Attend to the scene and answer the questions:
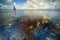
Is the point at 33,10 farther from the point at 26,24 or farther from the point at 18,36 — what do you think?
the point at 18,36

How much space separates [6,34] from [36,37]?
67 cm

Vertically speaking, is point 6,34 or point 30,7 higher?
point 30,7

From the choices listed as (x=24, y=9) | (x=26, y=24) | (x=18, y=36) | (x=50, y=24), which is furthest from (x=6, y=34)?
(x=50, y=24)

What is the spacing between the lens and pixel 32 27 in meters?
3.02

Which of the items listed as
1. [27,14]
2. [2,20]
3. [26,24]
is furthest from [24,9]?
[2,20]

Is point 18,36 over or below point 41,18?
below

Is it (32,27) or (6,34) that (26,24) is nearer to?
(32,27)

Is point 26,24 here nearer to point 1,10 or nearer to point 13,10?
point 13,10

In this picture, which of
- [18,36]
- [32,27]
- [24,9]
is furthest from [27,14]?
[18,36]

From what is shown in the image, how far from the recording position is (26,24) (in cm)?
303

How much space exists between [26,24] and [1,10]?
0.65 m

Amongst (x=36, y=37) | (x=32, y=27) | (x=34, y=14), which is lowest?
(x=36, y=37)

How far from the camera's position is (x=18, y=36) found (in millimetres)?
3002

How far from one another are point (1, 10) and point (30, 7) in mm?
659
